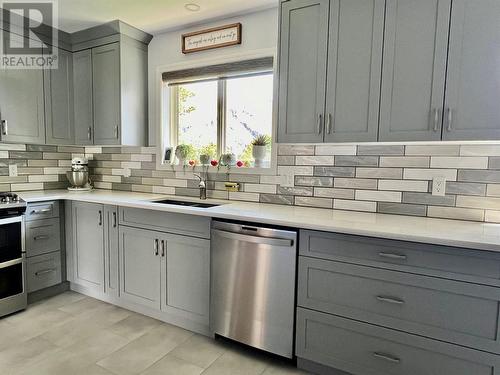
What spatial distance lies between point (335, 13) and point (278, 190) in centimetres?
131

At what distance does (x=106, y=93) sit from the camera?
3.00 m

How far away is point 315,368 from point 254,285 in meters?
0.61

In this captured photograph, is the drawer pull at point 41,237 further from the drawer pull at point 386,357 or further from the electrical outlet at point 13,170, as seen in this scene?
the drawer pull at point 386,357

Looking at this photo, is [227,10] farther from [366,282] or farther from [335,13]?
[366,282]

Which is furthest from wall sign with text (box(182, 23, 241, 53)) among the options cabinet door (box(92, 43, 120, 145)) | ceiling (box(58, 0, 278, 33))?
cabinet door (box(92, 43, 120, 145))

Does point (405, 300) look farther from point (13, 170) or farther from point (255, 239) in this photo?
point (13, 170)

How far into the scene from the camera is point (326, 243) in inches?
68.6

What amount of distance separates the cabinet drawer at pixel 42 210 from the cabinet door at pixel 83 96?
745 millimetres

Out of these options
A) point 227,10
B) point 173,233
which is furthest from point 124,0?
point 173,233

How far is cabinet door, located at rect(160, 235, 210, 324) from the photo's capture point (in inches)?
86.2

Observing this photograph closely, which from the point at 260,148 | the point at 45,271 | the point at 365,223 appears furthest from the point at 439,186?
the point at 45,271

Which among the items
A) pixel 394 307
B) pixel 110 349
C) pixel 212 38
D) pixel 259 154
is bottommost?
pixel 110 349

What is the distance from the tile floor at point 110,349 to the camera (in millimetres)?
1880

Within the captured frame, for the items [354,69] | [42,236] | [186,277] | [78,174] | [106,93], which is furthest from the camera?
[78,174]
